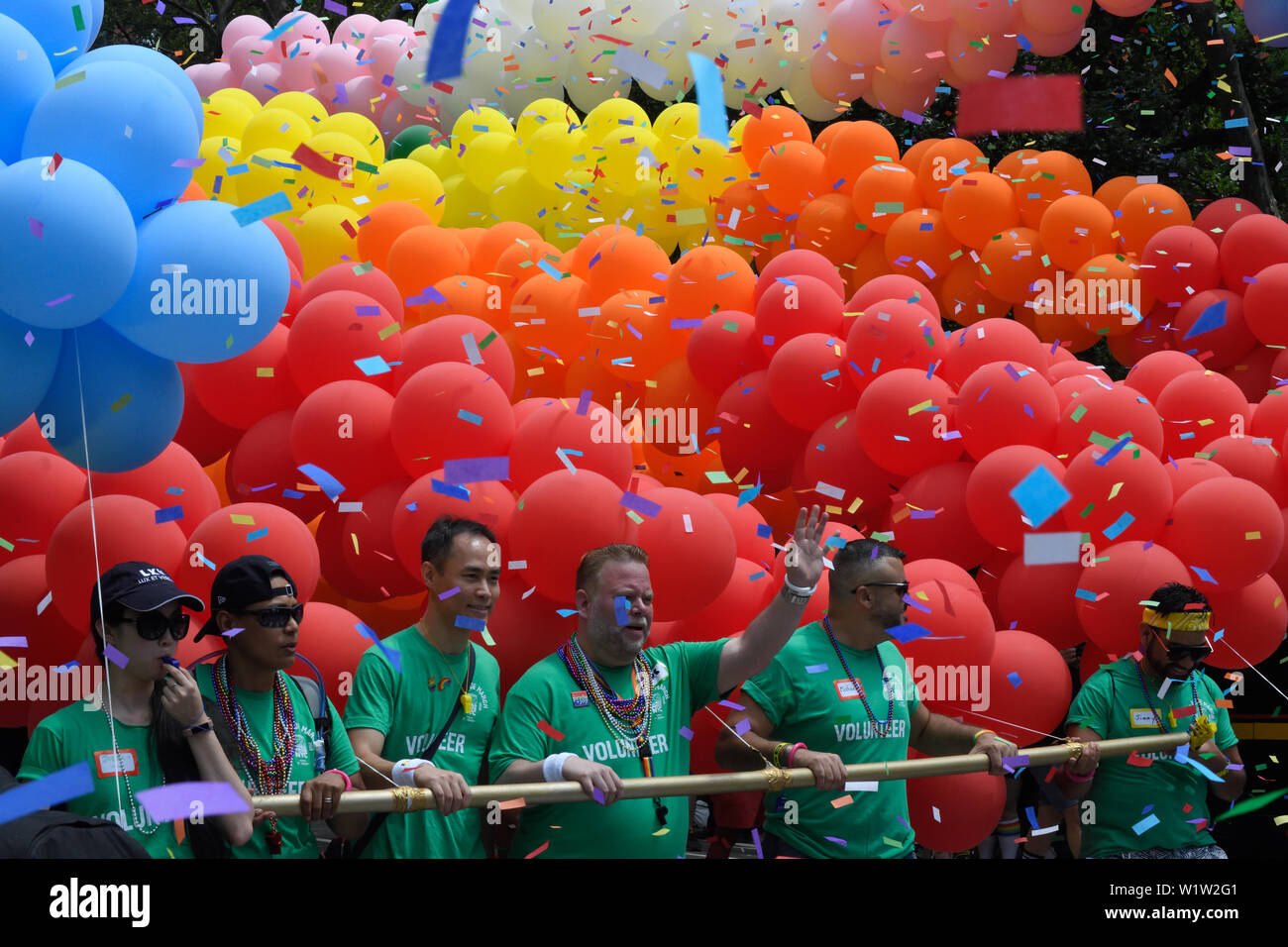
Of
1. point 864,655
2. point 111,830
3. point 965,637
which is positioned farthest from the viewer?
point 965,637

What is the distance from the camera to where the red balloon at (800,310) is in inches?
219

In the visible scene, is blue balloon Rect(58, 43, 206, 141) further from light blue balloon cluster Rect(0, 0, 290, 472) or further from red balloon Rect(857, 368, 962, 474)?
red balloon Rect(857, 368, 962, 474)

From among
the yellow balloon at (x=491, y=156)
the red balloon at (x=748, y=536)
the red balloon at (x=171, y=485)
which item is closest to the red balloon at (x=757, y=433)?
the red balloon at (x=748, y=536)

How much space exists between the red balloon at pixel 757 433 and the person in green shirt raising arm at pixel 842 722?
1902mm

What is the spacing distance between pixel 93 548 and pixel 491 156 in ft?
15.1

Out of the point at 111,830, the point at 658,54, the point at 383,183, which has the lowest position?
the point at 111,830

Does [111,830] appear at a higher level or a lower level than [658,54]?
lower

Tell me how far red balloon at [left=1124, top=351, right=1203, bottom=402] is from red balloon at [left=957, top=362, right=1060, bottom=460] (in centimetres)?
96

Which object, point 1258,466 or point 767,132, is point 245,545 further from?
point 767,132

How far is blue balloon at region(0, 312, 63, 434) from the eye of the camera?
3689mm
